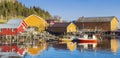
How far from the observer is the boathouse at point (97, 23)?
96.2 meters

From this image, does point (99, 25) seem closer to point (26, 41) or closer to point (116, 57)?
point (26, 41)

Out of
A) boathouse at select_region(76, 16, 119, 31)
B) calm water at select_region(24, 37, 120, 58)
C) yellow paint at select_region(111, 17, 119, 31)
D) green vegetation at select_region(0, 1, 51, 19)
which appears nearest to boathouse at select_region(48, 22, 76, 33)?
boathouse at select_region(76, 16, 119, 31)

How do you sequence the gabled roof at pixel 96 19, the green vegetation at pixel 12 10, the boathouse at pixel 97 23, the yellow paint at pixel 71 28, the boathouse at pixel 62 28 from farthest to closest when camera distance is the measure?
1. the gabled roof at pixel 96 19
2. the boathouse at pixel 97 23
3. the green vegetation at pixel 12 10
4. the yellow paint at pixel 71 28
5. the boathouse at pixel 62 28

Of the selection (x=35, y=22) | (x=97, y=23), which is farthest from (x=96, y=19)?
(x=35, y=22)

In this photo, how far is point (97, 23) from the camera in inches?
3839

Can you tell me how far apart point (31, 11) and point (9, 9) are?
31.8 feet

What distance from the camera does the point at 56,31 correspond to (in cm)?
8650

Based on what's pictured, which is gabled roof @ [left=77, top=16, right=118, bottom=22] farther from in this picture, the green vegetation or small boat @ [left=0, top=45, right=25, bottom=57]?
small boat @ [left=0, top=45, right=25, bottom=57]

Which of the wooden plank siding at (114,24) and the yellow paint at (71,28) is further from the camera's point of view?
the wooden plank siding at (114,24)

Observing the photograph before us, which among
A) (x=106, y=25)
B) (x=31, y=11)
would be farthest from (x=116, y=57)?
(x=31, y=11)

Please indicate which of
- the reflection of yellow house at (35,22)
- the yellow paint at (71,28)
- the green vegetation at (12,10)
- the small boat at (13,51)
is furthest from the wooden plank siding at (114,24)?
the small boat at (13,51)

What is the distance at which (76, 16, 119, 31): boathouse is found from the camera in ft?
316

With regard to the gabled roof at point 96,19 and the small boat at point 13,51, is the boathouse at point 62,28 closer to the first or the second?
the gabled roof at point 96,19

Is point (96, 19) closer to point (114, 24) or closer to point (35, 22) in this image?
point (114, 24)
